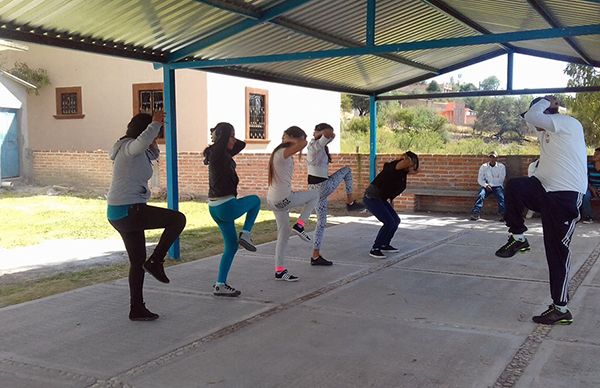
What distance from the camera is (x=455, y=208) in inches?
556

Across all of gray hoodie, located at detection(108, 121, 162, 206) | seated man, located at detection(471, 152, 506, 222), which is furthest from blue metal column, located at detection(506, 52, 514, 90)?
gray hoodie, located at detection(108, 121, 162, 206)

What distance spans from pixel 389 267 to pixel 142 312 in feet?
11.6

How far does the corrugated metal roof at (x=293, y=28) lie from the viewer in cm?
658

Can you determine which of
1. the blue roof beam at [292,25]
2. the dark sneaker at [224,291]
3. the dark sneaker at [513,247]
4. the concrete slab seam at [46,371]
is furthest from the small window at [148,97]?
the concrete slab seam at [46,371]

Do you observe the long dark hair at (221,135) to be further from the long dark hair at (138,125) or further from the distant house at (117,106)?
the distant house at (117,106)

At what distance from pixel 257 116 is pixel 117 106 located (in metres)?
4.36

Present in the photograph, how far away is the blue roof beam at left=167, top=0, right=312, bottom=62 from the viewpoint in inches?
301

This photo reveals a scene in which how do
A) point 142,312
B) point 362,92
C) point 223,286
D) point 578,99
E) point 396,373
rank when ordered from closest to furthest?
point 396,373 → point 142,312 → point 223,286 → point 362,92 → point 578,99

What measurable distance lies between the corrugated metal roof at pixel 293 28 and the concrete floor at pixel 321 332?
9.60 feet

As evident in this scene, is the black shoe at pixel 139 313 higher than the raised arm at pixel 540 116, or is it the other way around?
the raised arm at pixel 540 116

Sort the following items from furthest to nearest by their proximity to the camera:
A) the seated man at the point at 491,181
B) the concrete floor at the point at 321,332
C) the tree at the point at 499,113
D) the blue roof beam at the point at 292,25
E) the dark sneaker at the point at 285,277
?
the tree at the point at 499,113 < the seated man at the point at 491,181 < the blue roof beam at the point at 292,25 < the dark sneaker at the point at 285,277 < the concrete floor at the point at 321,332

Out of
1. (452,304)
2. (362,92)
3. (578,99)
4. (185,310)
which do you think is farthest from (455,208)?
(185,310)

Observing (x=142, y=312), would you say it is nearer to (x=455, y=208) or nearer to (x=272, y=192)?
(x=272, y=192)

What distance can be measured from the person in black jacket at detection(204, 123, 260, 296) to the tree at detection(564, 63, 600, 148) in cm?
1282
